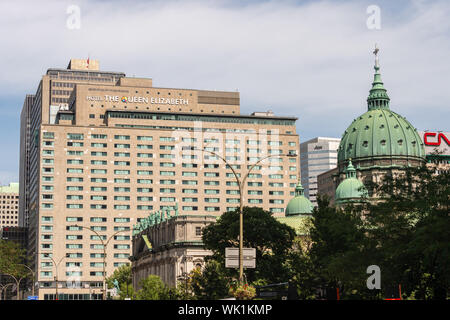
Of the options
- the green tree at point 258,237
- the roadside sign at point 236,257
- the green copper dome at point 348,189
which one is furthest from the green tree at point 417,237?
the green copper dome at point 348,189

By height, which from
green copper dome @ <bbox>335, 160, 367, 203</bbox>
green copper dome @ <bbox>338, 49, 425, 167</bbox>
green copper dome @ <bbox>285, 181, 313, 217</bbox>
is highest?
green copper dome @ <bbox>338, 49, 425, 167</bbox>

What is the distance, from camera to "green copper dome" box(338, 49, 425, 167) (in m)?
173

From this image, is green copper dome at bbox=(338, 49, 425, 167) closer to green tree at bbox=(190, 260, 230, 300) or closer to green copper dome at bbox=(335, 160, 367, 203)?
green copper dome at bbox=(335, 160, 367, 203)

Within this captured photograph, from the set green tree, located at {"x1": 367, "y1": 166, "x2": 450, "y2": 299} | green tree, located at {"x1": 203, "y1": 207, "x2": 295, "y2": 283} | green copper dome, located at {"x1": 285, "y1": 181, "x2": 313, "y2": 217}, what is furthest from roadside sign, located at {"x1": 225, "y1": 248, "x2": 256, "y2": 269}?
green copper dome, located at {"x1": 285, "y1": 181, "x2": 313, "y2": 217}

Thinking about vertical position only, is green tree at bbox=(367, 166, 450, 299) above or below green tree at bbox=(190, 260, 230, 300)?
above

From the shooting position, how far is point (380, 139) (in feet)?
572

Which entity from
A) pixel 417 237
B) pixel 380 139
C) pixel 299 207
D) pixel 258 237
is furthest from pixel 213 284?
pixel 380 139

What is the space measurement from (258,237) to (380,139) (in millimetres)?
65074

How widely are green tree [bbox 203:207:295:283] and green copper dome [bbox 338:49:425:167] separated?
182ft

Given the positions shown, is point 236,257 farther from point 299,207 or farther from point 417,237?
point 299,207

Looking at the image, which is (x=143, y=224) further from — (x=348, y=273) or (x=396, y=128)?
(x=348, y=273)
